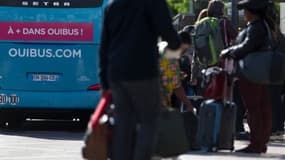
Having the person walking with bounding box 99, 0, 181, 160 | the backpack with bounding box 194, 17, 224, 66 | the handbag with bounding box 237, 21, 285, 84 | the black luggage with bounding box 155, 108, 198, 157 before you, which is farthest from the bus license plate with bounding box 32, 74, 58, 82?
the person walking with bounding box 99, 0, 181, 160

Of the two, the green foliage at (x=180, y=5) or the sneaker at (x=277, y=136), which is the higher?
the sneaker at (x=277, y=136)

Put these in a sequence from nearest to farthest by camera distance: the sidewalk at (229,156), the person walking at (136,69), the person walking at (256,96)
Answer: the person walking at (136,69) → the sidewalk at (229,156) → the person walking at (256,96)

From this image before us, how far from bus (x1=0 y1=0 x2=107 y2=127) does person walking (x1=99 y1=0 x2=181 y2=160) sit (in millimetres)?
6844

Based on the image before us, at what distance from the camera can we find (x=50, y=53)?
14250 millimetres

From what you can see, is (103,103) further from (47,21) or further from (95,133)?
(47,21)

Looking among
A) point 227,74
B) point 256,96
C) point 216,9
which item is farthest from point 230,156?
point 216,9

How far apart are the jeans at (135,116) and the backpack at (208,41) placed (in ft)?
15.3

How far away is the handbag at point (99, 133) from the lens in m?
7.49

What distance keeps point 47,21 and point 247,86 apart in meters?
4.52

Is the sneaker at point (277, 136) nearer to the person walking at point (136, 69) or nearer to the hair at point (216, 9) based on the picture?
the hair at point (216, 9)

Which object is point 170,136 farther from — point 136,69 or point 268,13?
point 268,13

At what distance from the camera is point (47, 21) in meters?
14.3

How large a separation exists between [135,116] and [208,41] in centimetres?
473

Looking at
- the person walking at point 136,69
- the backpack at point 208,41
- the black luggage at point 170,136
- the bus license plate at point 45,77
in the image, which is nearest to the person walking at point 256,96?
the backpack at point 208,41
